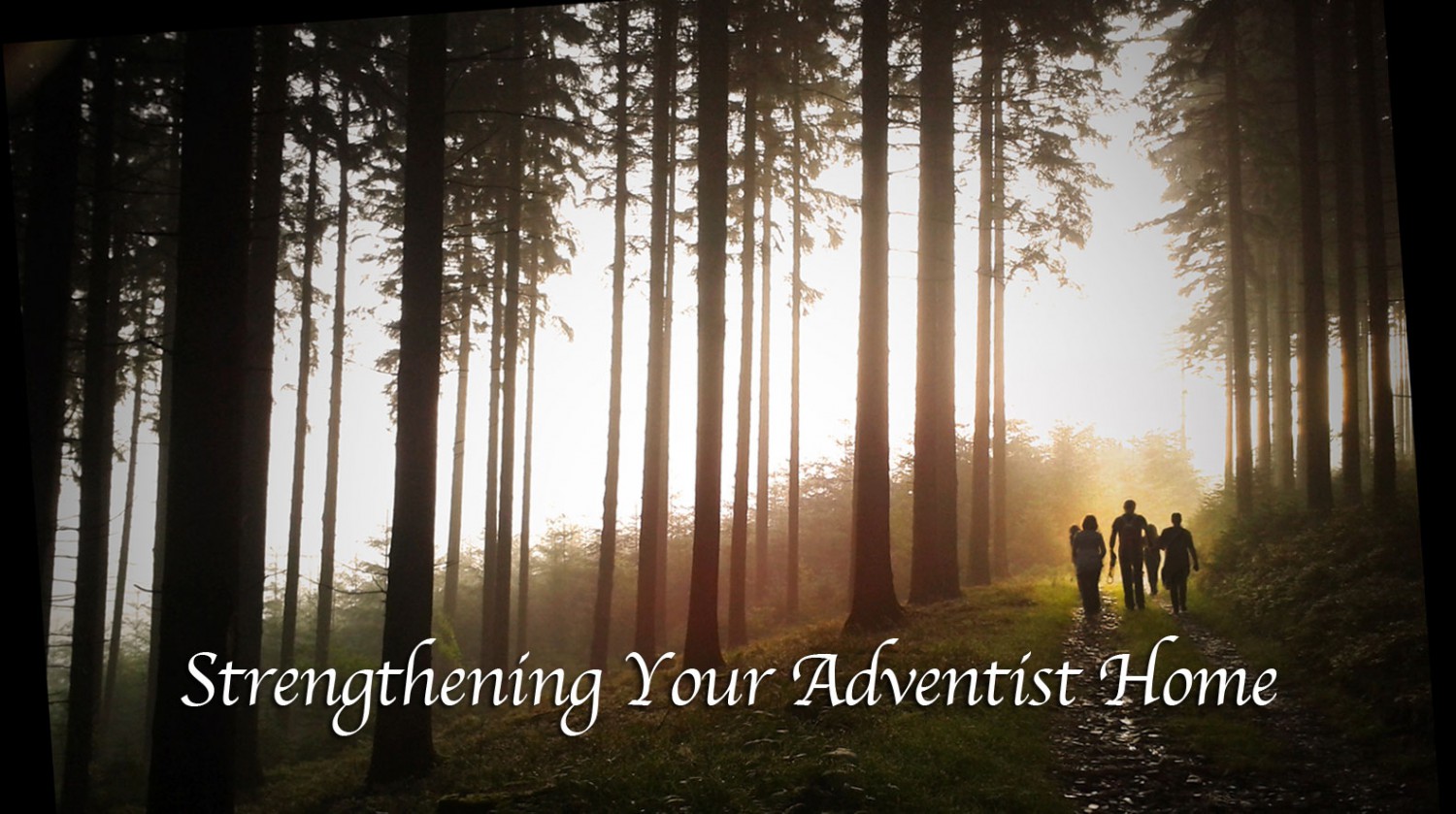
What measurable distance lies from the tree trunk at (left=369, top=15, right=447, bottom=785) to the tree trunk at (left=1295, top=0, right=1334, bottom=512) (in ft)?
50.1

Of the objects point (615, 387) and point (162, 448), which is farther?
point (162, 448)

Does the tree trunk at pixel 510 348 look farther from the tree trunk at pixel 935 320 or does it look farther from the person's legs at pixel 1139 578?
the person's legs at pixel 1139 578

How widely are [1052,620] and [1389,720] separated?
202 inches

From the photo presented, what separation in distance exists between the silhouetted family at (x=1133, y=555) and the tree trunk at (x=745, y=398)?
20.9 feet

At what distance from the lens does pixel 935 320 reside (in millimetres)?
13625

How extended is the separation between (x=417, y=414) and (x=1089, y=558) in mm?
9936

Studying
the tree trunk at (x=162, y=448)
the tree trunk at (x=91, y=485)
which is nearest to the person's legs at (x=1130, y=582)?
the tree trunk at (x=91, y=485)

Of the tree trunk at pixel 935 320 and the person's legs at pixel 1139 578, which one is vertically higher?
the tree trunk at pixel 935 320

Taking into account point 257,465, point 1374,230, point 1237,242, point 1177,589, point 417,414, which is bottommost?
point 1177,589

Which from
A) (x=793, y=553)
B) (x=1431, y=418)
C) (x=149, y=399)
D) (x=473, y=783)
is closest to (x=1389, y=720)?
(x=1431, y=418)

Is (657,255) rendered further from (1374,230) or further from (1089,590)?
(1374,230)

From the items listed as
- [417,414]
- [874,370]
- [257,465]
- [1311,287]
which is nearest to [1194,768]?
[874,370]

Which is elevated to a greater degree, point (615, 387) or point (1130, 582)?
point (615, 387)

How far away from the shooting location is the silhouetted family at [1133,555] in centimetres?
1162
